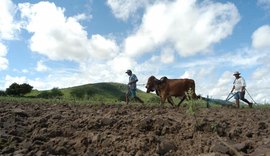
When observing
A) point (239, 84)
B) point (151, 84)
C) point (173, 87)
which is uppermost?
point (239, 84)

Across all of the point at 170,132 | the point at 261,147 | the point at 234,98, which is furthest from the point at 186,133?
the point at 234,98

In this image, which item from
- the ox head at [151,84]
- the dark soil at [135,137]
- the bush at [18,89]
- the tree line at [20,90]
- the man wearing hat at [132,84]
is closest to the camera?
the dark soil at [135,137]

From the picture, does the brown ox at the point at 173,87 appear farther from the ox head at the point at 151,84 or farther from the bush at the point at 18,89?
the bush at the point at 18,89

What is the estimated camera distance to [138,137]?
7.44 m

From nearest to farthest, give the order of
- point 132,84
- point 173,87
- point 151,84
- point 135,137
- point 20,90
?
point 135,137
point 173,87
point 151,84
point 132,84
point 20,90

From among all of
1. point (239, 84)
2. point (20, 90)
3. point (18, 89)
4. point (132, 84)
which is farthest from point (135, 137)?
point (20, 90)

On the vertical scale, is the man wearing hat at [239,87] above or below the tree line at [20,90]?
below

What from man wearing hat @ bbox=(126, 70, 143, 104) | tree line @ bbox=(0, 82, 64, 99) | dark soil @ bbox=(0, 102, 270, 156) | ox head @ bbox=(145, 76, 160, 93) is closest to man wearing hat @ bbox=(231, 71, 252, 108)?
ox head @ bbox=(145, 76, 160, 93)

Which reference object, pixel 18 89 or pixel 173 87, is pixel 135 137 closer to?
pixel 173 87

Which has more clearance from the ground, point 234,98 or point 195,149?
point 234,98

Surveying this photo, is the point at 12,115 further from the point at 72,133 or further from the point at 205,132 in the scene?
the point at 205,132

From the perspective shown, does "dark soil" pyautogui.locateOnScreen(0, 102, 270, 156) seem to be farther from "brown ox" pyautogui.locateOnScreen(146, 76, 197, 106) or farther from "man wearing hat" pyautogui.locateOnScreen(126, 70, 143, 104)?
"man wearing hat" pyautogui.locateOnScreen(126, 70, 143, 104)

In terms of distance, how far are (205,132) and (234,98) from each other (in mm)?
8476

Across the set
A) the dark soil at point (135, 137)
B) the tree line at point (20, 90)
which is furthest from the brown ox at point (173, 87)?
the tree line at point (20, 90)
